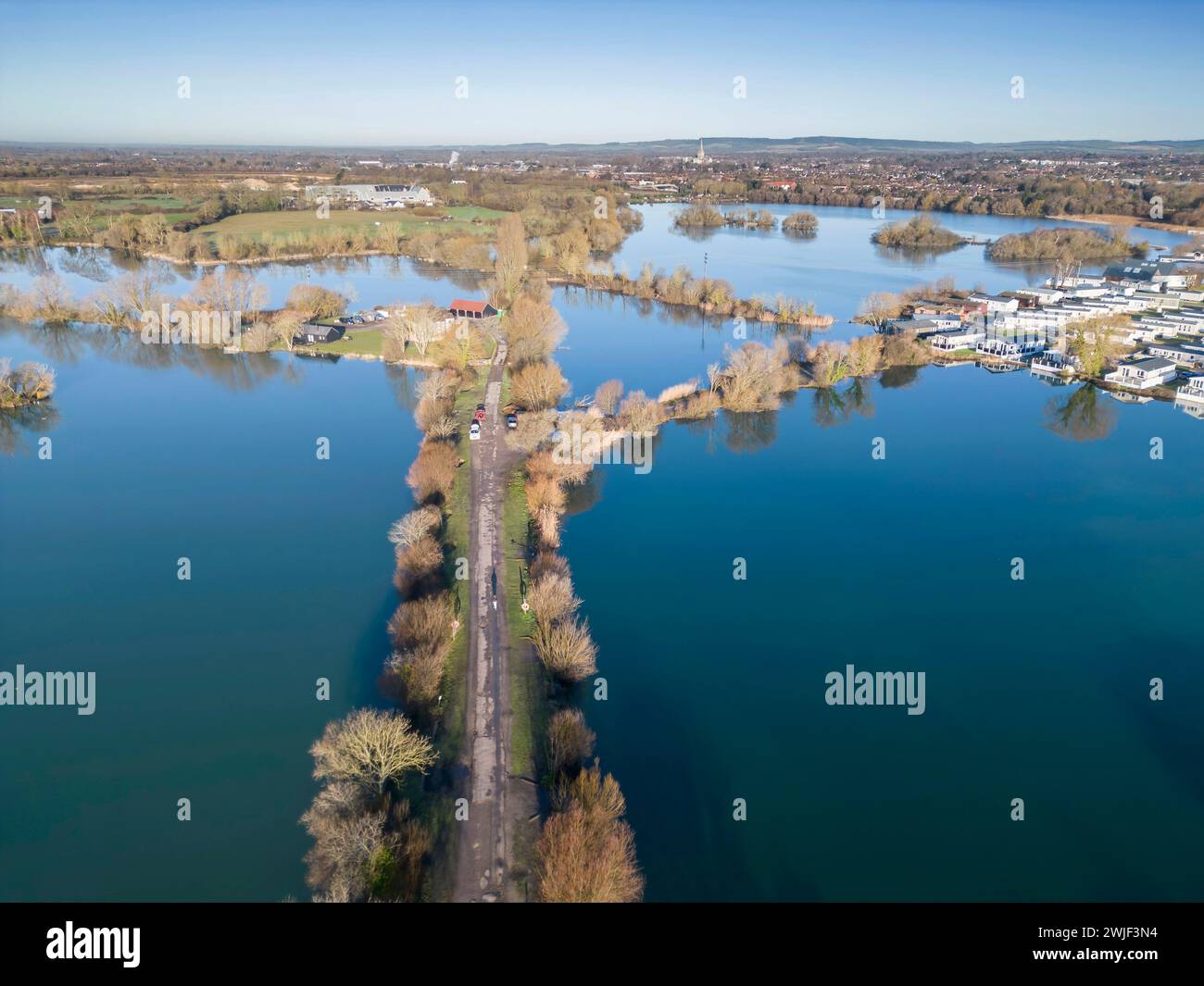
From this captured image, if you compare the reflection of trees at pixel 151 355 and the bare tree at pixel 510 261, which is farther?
the bare tree at pixel 510 261

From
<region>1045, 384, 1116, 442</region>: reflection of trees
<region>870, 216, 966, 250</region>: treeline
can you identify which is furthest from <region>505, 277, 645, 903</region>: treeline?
<region>870, 216, 966, 250</region>: treeline

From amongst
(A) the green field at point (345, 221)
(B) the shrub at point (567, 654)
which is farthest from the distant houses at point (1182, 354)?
(A) the green field at point (345, 221)

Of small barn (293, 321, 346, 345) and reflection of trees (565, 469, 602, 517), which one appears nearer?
reflection of trees (565, 469, 602, 517)

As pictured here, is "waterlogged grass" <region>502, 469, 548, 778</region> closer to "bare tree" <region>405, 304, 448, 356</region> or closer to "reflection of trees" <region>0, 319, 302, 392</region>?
"bare tree" <region>405, 304, 448, 356</region>

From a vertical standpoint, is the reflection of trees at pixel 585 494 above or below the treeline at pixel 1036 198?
below

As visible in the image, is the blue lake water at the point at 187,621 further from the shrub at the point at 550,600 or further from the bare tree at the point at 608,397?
the bare tree at the point at 608,397
